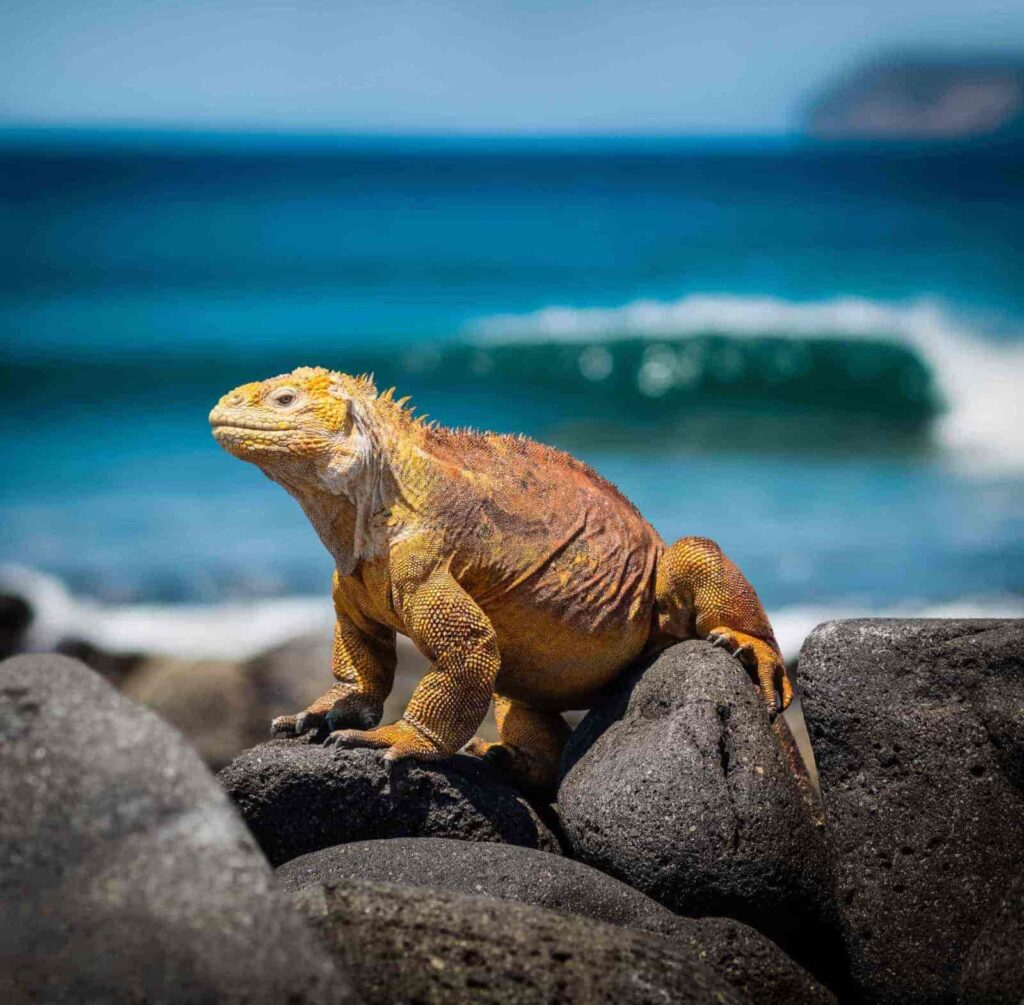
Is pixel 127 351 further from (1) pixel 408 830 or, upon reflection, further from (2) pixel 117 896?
(2) pixel 117 896

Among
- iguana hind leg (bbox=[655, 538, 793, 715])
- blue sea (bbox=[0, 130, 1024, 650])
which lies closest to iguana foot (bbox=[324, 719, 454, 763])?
iguana hind leg (bbox=[655, 538, 793, 715])

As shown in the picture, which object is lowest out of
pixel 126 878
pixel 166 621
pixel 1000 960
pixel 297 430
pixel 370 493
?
pixel 166 621

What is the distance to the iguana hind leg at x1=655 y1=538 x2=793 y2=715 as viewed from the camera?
546 centimetres

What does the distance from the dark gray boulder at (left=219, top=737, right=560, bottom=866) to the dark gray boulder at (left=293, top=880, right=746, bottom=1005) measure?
1.48 meters

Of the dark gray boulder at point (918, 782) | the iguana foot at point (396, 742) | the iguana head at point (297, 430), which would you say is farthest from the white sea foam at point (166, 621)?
the dark gray boulder at point (918, 782)

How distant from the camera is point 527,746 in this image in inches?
226

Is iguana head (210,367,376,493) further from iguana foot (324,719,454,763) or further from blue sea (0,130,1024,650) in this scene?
blue sea (0,130,1024,650)

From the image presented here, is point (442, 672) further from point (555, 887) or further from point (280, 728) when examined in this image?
point (280, 728)

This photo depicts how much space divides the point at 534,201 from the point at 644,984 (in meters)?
16.1

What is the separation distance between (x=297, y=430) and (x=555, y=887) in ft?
6.03

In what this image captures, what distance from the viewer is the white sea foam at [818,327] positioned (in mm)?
17281

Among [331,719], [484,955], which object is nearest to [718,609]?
[331,719]

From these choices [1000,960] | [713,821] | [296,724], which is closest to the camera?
[1000,960]

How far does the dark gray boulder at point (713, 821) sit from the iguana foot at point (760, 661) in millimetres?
260
